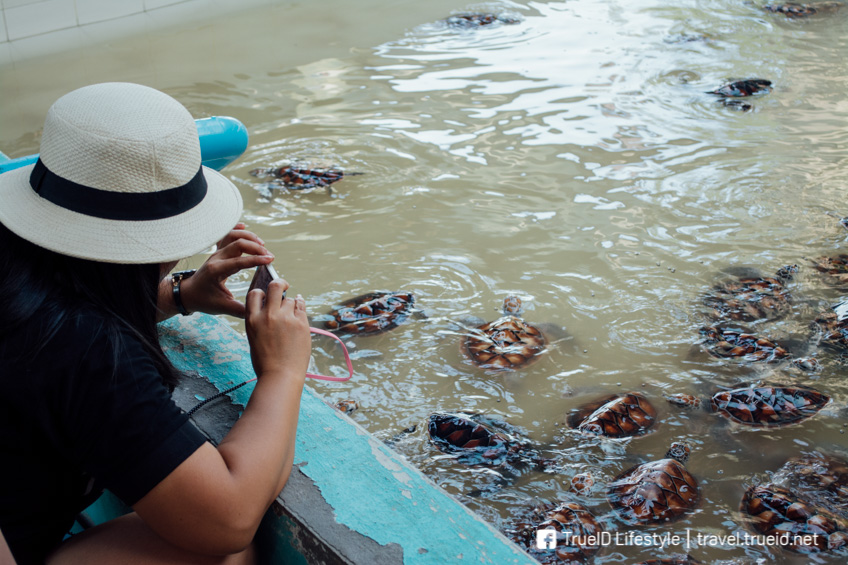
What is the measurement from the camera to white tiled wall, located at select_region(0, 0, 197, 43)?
6.53m

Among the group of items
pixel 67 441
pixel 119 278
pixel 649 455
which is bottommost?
pixel 649 455

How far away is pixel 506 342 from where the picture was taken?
2801 millimetres

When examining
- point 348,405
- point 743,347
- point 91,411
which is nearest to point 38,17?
point 348,405

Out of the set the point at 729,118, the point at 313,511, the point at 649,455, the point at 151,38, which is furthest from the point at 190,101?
the point at 313,511

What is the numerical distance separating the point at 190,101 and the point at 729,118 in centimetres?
381

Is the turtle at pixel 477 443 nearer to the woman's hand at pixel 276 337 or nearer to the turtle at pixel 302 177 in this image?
the woman's hand at pixel 276 337

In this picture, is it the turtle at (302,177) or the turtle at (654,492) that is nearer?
the turtle at (654,492)

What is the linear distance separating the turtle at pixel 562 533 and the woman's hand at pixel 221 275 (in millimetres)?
976

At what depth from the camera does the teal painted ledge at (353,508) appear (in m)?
1.24

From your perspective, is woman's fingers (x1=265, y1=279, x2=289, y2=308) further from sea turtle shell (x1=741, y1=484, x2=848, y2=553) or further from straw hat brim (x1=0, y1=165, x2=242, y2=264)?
sea turtle shell (x1=741, y1=484, x2=848, y2=553)

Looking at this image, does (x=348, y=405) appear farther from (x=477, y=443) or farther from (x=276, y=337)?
(x=276, y=337)

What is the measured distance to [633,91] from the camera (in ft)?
17.9

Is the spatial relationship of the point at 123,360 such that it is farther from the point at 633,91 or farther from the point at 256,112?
the point at 633,91

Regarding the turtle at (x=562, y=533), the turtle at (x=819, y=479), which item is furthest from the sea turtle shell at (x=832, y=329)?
the turtle at (x=562, y=533)
